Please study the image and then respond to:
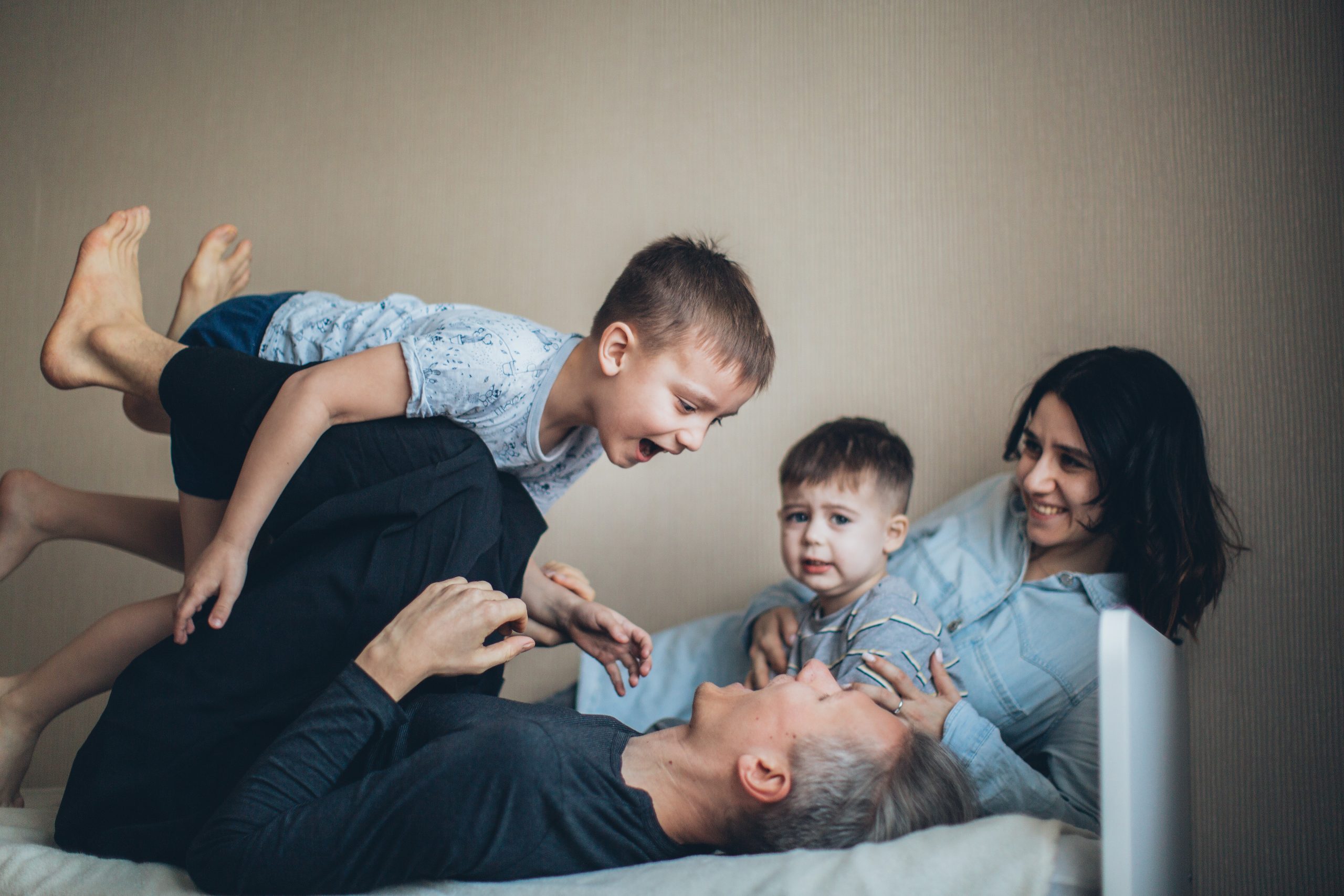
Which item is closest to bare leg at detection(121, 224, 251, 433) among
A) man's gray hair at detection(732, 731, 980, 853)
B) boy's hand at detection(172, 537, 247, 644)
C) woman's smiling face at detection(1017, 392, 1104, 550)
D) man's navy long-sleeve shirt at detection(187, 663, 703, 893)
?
boy's hand at detection(172, 537, 247, 644)

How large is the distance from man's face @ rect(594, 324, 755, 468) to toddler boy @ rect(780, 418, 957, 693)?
26cm

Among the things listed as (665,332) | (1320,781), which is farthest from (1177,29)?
(1320,781)

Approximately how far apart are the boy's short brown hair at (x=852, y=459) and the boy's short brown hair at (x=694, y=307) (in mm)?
200

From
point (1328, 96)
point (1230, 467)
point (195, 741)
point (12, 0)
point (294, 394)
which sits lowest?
point (195, 741)

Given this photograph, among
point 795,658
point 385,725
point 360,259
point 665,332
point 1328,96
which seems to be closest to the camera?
point 385,725

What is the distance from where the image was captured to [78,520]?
4.26 feet

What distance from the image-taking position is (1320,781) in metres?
1.39

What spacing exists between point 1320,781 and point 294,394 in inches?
63.2

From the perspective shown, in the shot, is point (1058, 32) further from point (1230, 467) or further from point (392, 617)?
point (392, 617)

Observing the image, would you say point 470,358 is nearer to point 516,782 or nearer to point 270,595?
point 270,595

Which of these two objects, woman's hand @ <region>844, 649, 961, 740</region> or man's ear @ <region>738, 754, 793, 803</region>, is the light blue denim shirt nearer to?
woman's hand @ <region>844, 649, 961, 740</region>

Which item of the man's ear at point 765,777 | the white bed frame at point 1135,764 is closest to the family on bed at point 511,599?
the man's ear at point 765,777

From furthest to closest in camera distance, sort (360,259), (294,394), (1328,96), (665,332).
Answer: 1. (360,259)
2. (1328,96)
3. (665,332)
4. (294,394)

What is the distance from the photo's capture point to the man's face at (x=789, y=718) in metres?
0.85
